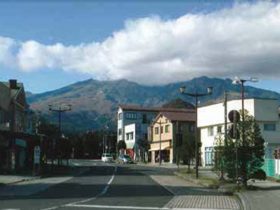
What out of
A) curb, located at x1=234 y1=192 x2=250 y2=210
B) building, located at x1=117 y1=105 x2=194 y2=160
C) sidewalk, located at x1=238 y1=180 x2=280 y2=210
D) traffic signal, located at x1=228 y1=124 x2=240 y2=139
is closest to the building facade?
building, located at x1=117 y1=105 x2=194 y2=160

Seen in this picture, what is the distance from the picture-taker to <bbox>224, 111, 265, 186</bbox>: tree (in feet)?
108

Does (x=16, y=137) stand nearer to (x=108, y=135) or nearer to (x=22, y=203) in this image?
(x=22, y=203)

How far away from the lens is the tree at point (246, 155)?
32.9 meters

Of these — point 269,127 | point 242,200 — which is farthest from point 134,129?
point 242,200

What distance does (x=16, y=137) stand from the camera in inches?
2318

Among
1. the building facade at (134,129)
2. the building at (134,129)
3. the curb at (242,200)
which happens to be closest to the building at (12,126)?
the curb at (242,200)

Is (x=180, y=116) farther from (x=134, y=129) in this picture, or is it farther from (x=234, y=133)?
(x=234, y=133)

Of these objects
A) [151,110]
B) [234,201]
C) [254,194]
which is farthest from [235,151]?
[151,110]

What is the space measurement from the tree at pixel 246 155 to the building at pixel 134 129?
90.8 m

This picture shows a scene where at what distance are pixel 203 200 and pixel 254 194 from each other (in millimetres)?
3535

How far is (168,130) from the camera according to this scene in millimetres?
109688

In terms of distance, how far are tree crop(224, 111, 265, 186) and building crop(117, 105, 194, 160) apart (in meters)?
90.8

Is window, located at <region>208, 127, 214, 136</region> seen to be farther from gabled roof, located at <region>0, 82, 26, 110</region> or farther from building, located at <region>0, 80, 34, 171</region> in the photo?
gabled roof, located at <region>0, 82, 26, 110</region>

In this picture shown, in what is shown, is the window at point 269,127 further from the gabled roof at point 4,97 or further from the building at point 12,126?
the gabled roof at point 4,97
